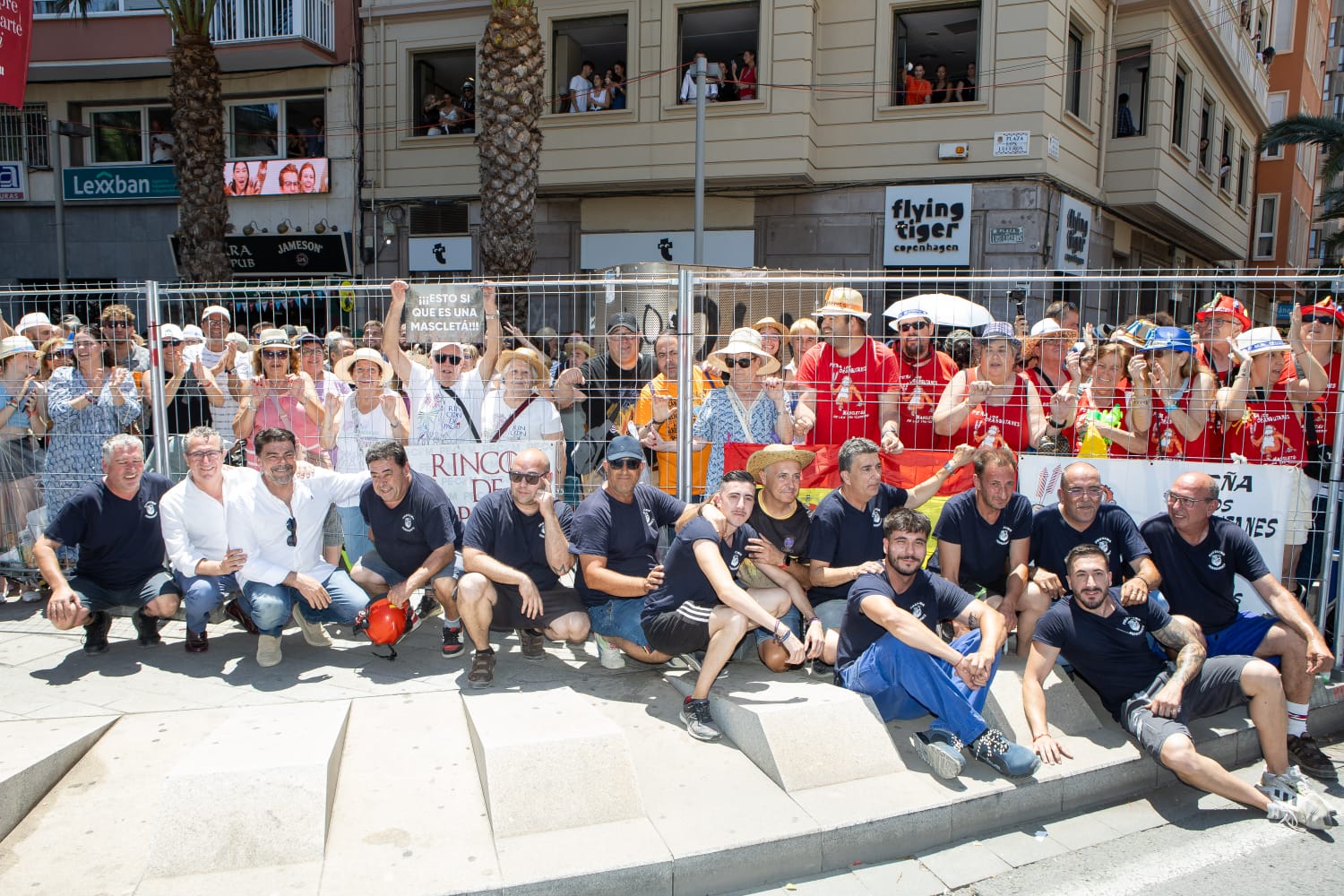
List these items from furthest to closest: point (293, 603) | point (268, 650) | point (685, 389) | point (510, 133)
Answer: point (510, 133)
point (685, 389)
point (293, 603)
point (268, 650)

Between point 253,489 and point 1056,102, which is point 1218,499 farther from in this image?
point 1056,102

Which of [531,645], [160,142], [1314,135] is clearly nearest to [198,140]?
[160,142]

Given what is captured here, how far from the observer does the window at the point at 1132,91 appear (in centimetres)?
1717

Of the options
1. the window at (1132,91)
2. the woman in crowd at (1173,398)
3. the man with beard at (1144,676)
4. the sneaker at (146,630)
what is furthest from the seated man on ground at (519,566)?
the window at (1132,91)

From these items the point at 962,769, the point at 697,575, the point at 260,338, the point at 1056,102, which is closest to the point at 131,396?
the point at 260,338

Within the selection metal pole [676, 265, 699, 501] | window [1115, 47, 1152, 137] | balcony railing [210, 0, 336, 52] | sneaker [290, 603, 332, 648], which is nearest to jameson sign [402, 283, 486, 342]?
metal pole [676, 265, 699, 501]

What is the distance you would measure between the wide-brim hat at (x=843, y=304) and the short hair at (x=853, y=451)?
1.09 metres

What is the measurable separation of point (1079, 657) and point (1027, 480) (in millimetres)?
1394

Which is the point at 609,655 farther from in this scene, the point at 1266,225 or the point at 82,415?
the point at 1266,225

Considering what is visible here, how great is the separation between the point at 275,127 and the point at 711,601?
58.0 ft

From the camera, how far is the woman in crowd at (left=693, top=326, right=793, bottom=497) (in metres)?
6.09

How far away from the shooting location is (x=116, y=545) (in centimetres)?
591

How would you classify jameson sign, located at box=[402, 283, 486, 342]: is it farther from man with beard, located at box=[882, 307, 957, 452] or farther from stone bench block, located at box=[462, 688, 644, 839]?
stone bench block, located at box=[462, 688, 644, 839]

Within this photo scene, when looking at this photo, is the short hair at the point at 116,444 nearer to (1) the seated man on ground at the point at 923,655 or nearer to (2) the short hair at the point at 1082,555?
(1) the seated man on ground at the point at 923,655
